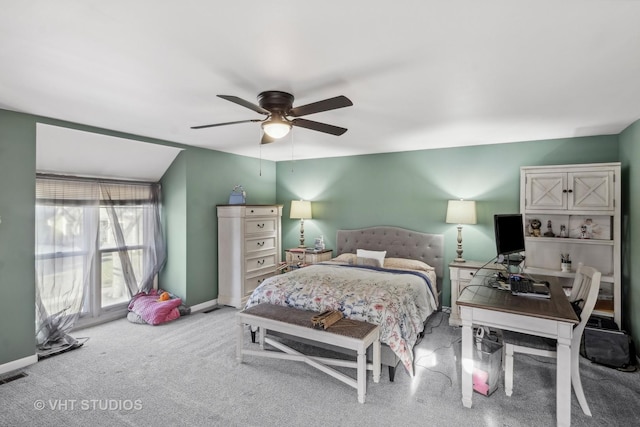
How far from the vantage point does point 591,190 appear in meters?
3.71

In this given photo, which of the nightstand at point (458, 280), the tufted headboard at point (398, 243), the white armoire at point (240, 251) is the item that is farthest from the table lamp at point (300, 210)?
the nightstand at point (458, 280)

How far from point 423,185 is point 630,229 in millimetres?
2412

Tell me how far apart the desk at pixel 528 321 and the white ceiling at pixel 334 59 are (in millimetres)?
1636

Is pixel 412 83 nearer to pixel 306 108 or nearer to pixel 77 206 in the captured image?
pixel 306 108

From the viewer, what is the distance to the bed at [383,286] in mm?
2959

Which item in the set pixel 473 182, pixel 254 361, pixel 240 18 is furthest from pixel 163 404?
pixel 473 182

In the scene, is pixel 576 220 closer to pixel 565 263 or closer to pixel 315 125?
pixel 565 263

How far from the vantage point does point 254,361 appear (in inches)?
129

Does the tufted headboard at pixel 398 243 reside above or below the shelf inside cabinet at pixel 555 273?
above

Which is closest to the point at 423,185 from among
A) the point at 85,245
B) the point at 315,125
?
the point at 315,125

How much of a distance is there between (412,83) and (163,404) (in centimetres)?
318

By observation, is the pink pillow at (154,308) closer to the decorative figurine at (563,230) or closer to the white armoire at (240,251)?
the white armoire at (240,251)

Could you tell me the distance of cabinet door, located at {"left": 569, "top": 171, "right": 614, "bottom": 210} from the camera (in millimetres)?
3627

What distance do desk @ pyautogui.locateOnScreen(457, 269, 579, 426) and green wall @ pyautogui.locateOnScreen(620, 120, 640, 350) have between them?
4.92 feet
